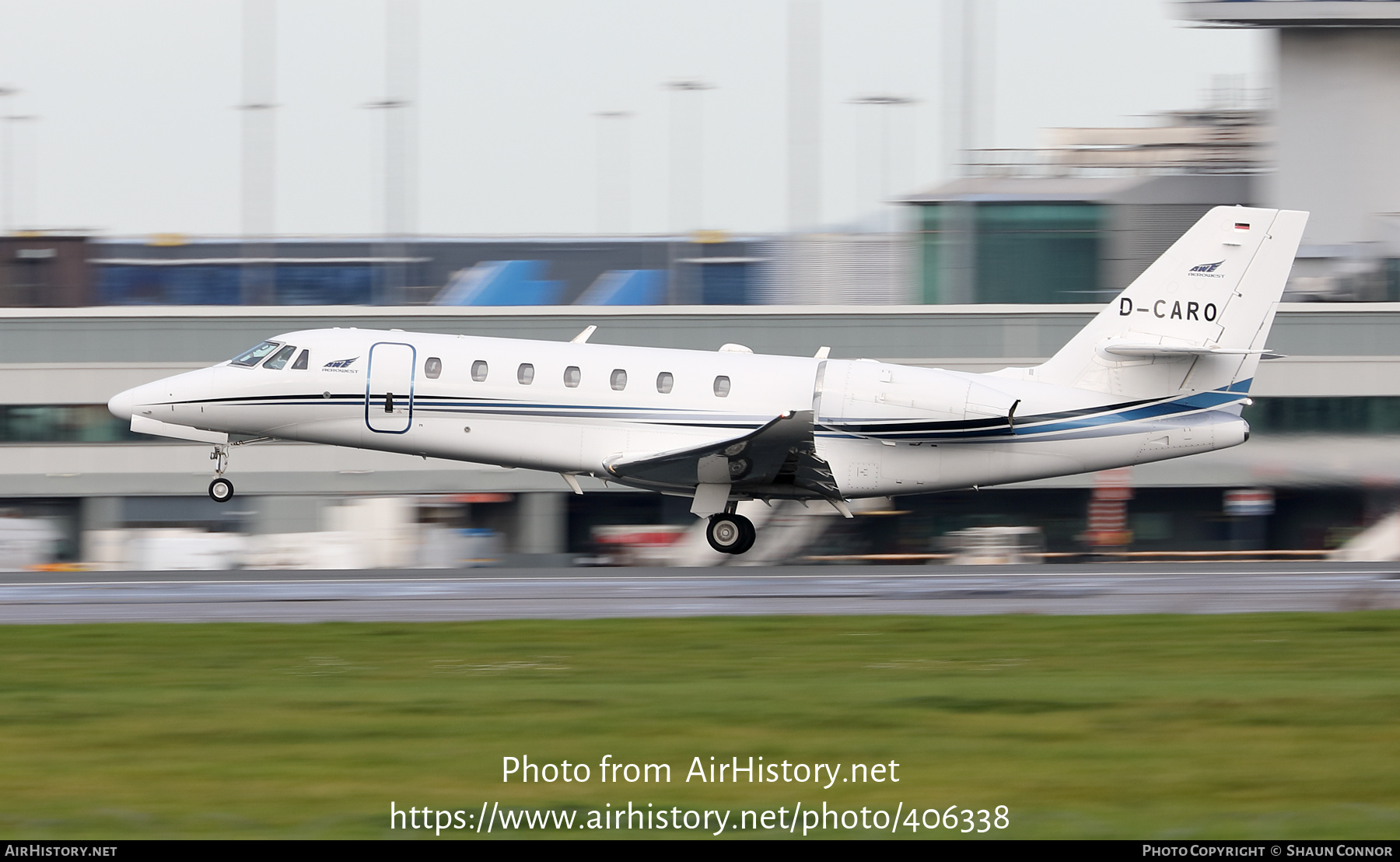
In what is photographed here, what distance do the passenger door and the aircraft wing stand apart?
3.22m

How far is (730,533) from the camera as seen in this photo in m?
23.8

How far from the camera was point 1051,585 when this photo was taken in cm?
2206

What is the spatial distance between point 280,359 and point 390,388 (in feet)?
6.37

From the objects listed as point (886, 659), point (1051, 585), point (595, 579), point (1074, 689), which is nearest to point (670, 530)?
point (595, 579)

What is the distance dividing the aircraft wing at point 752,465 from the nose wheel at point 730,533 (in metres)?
0.63

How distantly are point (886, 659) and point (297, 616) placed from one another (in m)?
7.51

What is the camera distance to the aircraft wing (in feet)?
71.5

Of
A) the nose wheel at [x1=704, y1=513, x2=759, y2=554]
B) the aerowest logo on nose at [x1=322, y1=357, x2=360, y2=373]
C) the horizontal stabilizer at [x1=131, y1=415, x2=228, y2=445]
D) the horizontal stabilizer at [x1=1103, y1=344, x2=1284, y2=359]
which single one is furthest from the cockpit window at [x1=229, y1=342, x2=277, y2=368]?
the horizontal stabilizer at [x1=1103, y1=344, x2=1284, y2=359]

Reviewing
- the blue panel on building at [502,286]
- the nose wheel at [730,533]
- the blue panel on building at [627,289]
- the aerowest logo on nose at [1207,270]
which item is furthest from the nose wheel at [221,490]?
the blue panel on building at [627,289]

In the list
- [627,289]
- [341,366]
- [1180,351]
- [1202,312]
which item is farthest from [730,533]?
[627,289]

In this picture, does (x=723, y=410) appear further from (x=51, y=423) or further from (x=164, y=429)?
(x=51, y=423)

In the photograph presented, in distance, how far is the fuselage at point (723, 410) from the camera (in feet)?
74.7

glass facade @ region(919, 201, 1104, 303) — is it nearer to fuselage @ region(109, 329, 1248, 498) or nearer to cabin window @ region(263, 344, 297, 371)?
fuselage @ region(109, 329, 1248, 498)

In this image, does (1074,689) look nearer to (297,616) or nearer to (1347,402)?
(297,616)
